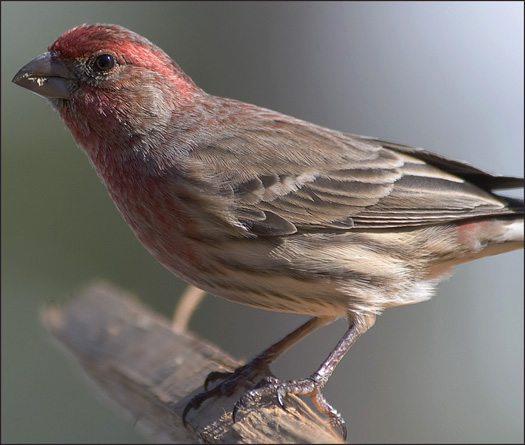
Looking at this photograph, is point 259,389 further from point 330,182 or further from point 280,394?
point 330,182

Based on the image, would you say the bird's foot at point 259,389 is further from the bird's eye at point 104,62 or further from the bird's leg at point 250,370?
the bird's eye at point 104,62

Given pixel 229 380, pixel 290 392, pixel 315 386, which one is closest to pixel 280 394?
pixel 290 392

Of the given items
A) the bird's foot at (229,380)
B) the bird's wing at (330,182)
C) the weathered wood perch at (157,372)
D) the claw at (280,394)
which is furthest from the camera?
the bird's wing at (330,182)

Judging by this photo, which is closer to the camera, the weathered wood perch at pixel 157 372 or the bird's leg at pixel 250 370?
the weathered wood perch at pixel 157 372

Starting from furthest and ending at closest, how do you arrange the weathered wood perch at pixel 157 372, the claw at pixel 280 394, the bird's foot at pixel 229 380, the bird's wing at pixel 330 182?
1. the bird's wing at pixel 330 182
2. the bird's foot at pixel 229 380
3. the claw at pixel 280 394
4. the weathered wood perch at pixel 157 372

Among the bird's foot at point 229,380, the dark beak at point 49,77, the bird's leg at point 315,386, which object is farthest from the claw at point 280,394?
the dark beak at point 49,77
